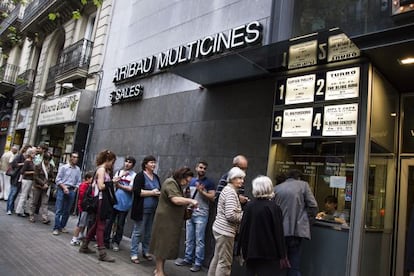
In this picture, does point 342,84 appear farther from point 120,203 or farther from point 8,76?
point 8,76

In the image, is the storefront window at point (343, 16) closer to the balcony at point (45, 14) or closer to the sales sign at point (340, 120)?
the sales sign at point (340, 120)

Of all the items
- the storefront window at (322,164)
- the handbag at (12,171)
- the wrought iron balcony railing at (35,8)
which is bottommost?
the handbag at (12,171)

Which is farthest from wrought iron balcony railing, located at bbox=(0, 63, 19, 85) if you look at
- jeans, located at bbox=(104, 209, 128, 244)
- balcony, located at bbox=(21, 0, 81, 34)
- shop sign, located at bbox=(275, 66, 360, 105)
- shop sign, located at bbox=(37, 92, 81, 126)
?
shop sign, located at bbox=(275, 66, 360, 105)

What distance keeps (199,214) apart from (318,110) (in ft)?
9.41

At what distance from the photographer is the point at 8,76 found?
74.8 feet

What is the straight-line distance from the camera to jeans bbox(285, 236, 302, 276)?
17.1 feet

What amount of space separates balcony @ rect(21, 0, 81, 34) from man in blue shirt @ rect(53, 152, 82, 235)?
32.0 feet

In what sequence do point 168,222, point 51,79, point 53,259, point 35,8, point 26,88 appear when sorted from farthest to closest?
point 35,8, point 26,88, point 51,79, point 53,259, point 168,222

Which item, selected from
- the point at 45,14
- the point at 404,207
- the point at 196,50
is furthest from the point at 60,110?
the point at 404,207

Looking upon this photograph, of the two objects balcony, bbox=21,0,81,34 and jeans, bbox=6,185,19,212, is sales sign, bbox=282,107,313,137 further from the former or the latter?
balcony, bbox=21,0,81,34

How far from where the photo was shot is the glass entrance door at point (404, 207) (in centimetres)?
610

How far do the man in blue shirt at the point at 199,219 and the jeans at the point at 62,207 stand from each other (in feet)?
10.3

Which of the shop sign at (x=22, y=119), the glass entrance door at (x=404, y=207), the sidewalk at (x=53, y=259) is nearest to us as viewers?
the sidewalk at (x=53, y=259)

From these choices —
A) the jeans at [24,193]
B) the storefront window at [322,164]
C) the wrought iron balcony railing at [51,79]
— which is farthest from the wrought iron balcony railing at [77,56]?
the storefront window at [322,164]
